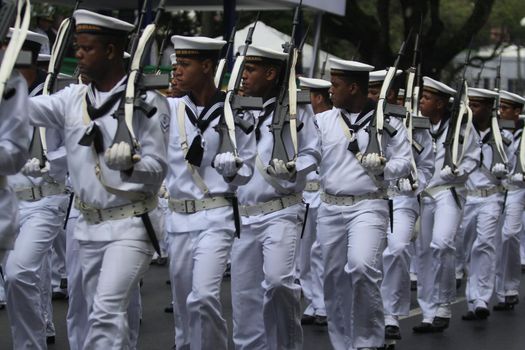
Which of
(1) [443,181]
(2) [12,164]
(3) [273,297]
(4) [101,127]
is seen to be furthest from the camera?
(1) [443,181]

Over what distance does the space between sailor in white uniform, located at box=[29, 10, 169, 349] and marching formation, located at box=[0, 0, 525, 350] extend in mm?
10

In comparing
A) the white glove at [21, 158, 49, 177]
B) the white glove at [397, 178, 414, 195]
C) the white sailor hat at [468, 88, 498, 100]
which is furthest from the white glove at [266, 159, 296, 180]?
the white sailor hat at [468, 88, 498, 100]

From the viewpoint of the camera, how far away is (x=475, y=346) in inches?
443

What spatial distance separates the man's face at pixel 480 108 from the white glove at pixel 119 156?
Answer: 7.34 metres

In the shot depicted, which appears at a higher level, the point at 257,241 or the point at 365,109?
the point at 365,109

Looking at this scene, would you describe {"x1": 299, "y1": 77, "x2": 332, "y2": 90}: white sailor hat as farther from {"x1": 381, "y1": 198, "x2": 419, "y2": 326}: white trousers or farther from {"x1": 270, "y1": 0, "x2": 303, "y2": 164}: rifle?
{"x1": 270, "y1": 0, "x2": 303, "y2": 164}: rifle

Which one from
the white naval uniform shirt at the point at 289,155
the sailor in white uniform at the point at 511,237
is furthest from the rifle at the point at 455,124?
the white naval uniform shirt at the point at 289,155

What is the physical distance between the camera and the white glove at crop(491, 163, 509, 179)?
13578 millimetres

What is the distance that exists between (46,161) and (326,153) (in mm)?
2217

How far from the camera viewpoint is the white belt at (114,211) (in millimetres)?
7516

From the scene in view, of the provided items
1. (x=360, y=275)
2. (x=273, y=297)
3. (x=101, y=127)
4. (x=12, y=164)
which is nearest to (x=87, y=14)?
(x=101, y=127)

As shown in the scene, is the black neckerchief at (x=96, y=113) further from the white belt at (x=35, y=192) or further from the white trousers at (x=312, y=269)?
the white trousers at (x=312, y=269)

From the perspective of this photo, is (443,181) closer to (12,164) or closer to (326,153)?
(326,153)

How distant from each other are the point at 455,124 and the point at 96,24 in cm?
585
